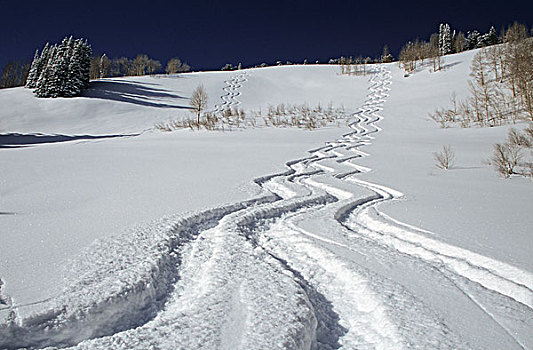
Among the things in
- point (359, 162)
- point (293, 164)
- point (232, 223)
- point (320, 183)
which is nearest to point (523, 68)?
point (359, 162)

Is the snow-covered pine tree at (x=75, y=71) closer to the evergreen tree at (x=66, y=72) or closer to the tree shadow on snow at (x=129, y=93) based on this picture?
the evergreen tree at (x=66, y=72)

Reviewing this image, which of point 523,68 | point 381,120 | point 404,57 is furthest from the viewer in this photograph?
point 404,57

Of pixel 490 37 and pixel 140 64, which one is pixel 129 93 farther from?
pixel 490 37

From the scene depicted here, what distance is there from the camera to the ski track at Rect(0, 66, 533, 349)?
1.14 m

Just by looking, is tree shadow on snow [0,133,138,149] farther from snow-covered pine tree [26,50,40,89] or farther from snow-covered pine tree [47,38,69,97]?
snow-covered pine tree [26,50,40,89]

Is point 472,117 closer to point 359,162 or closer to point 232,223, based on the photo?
point 359,162

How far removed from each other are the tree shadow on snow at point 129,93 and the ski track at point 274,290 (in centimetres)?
2262

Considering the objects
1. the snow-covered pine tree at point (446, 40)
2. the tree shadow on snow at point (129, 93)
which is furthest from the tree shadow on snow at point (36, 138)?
the snow-covered pine tree at point (446, 40)

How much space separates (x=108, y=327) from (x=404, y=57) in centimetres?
3524

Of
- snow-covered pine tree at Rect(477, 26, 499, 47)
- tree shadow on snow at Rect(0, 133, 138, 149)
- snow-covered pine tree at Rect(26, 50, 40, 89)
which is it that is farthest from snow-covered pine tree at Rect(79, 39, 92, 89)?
snow-covered pine tree at Rect(477, 26, 499, 47)

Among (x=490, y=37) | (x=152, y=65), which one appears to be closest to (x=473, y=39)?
(x=490, y=37)

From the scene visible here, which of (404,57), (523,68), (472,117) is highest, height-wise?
(404,57)

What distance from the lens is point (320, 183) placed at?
3893 mm

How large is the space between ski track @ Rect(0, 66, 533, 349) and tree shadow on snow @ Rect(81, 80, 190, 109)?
2262cm
